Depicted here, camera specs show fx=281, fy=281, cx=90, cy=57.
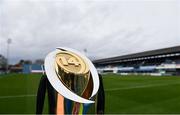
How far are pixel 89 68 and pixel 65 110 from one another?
711 millimetres

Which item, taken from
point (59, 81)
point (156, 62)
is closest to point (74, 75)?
point (59, 81)

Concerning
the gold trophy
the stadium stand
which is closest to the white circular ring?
the gold trophy

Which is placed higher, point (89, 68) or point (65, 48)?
point (65, 48)

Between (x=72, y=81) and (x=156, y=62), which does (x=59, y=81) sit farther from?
(x=156, y=62)

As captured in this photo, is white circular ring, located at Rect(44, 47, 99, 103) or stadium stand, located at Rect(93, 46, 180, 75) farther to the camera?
stadium stand, located at Rect(93, 46, 180, 75)

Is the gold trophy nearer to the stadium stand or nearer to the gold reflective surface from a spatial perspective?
the gold reflective surface

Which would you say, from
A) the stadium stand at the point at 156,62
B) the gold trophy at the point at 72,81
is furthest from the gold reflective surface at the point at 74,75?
the stadium stand at the point at 156,62

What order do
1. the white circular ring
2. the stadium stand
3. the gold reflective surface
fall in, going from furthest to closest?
the stadium stand
the gold reflective surface
the white circular ring

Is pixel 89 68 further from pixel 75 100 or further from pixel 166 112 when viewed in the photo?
pixel 166 112

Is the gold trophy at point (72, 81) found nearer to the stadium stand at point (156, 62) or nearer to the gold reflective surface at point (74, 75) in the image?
the gold reflective surface at point (74, 75)

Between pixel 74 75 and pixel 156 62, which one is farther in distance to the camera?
pixel 156 62

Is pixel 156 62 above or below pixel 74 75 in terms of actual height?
below

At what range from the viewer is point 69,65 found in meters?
3.78

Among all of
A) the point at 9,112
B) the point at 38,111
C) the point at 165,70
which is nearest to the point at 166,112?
the point at 9,112
